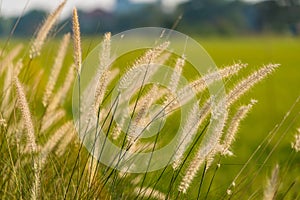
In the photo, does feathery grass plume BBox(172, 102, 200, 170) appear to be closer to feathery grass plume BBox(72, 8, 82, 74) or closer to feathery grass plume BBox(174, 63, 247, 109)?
feathery grass plume BBox(174, 63, 247, 109)

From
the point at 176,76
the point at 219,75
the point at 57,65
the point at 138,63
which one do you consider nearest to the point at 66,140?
the point at 57,65

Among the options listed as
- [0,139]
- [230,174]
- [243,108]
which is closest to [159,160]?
[0,139]

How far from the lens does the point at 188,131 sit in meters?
1.84

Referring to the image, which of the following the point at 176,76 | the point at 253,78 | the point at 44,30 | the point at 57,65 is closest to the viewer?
the point at 253,78

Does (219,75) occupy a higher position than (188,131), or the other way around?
(219,75)

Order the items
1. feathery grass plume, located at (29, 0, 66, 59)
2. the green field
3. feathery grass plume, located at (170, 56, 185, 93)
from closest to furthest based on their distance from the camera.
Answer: feathery grass plume, located at (170, 56, 185, 93)
the green field
feathery grass plume, located at (29, 0, 66, 59)

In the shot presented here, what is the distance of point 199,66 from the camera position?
199cm

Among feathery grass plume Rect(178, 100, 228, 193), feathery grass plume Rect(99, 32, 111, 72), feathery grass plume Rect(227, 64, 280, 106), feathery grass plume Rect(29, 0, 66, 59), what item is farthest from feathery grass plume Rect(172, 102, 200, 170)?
feathery grass plume Rect(29, 0, 66, 59)

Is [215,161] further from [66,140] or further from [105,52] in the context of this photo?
[105,52]

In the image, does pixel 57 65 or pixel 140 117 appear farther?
pixel 57 65

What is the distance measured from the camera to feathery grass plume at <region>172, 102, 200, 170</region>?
72.3 inches

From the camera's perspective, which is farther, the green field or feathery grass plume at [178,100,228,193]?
the green field

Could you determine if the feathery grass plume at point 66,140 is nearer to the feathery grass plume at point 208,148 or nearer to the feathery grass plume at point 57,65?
the feathery grass plume at point 57,65

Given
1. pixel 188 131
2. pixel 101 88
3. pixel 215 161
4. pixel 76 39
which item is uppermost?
pixel 76 39
